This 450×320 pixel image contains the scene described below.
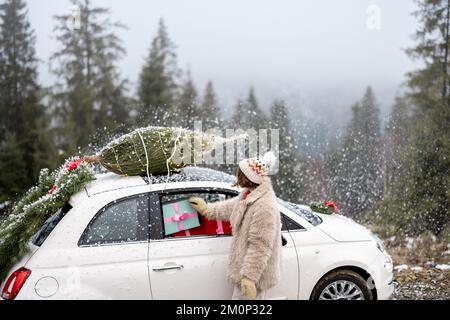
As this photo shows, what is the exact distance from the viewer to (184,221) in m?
4.64

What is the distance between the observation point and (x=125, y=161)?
489 cm

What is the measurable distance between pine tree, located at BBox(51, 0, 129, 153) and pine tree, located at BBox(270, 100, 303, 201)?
12.0 m

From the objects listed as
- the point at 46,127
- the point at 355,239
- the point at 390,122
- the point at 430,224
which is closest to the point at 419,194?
the point at 430,224

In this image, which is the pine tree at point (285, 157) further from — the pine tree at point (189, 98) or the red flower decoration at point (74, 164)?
the red flower decoration at point (74, 164)

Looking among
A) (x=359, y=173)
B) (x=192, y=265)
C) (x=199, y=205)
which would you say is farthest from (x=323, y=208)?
(x=359, y=173)

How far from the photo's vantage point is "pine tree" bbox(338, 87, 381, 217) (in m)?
15.7

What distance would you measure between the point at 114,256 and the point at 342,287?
2263mm

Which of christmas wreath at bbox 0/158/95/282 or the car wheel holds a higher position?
christmas wreath at bbox 0/158/95/282

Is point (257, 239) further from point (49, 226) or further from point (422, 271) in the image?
point (422, 271)

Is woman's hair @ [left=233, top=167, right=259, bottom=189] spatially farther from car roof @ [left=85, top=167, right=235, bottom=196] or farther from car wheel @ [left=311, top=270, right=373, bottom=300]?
car wheel @ [left=311, top=270, right=373, bottom=300]

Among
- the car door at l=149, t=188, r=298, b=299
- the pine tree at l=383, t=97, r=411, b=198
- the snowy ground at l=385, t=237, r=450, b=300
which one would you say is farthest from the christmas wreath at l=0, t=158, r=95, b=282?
the pine tree at l=383, t=97, r=411, b=198

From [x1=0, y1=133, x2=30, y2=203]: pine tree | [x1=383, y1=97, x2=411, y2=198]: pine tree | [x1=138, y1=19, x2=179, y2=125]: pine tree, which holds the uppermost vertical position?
[x1=138, y1=19, x2=179, y2=125]: pine tree

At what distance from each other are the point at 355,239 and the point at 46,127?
1128 inches
